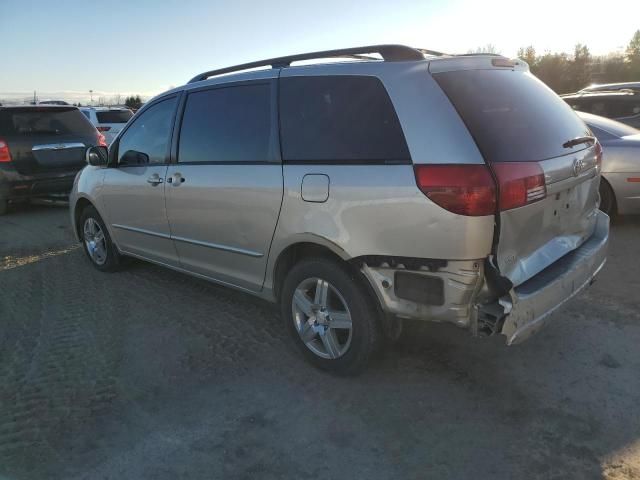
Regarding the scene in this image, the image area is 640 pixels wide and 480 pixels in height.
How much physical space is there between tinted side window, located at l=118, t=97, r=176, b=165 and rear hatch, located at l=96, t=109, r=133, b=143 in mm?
10113

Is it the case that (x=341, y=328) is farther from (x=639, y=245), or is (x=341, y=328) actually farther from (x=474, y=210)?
(x=639, y=245)

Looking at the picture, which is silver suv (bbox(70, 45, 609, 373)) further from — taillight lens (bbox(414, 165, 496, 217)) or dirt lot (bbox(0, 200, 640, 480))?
dirt lot (bbox(0, 200, 640, 480))

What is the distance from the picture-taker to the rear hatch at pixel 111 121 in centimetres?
1413

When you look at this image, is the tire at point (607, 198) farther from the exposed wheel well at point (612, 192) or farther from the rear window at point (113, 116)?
the rear window at point (113, 116)

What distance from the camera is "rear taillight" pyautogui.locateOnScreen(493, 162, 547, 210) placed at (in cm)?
254

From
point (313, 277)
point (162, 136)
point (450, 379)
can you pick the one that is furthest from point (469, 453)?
point (162, 136)

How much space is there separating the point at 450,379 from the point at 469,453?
2.21 ft

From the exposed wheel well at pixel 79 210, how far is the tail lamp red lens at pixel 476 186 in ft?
13.5

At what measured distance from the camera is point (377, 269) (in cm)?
285

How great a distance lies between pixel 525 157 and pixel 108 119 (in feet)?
46.4

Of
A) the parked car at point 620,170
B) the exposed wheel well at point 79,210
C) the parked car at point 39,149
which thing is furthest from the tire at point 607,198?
the parked car at point 39,149

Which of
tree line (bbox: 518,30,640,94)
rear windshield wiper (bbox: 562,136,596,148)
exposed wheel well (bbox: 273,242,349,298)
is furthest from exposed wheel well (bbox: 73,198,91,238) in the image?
tree line (bbox: 518,30,640,94)

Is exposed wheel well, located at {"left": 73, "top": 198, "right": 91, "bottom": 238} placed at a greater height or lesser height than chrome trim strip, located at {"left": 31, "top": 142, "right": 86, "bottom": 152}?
lesser

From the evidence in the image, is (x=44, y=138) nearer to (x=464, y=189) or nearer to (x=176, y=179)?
(x=176, y=179)
